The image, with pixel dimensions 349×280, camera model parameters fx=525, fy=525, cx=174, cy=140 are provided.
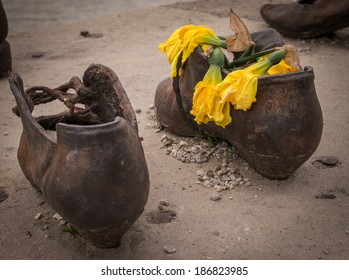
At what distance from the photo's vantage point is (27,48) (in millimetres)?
5219

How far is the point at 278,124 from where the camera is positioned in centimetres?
250

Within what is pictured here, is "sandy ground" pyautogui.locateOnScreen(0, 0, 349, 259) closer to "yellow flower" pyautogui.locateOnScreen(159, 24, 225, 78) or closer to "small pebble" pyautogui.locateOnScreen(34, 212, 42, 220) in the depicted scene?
"small pebble" pyautogui.locateOnScreen(34, 212, 42, 220)

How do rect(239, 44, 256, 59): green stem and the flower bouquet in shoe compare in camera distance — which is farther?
rect(239, 44, 256, 59): green stem

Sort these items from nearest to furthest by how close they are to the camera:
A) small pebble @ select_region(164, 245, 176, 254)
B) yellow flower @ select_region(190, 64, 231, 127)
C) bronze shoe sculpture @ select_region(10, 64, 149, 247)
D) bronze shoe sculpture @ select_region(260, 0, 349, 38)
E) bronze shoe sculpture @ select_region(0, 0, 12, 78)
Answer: bronze shoe sculpture @ select_region(10, 64, 149, 247)
small pebble @ select_region(164, 245, 176, 254)
yellow flower @ select_region(190, 64, 231, 127)
bronze shoe sculpture @ select_region(0, 0, 12, 78)
bronze shoe sculpture @ select_region(260, 0, 349, 38)

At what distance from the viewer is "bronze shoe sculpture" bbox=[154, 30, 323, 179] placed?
2.47m

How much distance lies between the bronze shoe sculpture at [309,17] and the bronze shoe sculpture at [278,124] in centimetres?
234

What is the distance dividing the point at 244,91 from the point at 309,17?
2.70 m

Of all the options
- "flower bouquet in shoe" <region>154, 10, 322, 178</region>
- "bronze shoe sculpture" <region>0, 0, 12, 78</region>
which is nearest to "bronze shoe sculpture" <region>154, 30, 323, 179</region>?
"flower bouquet in shoe" <region>154, 10, 322, 178</region>

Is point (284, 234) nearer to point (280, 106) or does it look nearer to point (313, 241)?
point (313, 241)

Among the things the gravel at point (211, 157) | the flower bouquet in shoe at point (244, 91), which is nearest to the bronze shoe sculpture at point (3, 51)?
the gravel at point (211, 157)

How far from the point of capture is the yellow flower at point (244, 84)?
8.09 ft

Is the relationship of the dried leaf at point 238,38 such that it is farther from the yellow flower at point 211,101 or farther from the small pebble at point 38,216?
the small pebble at point 38,216

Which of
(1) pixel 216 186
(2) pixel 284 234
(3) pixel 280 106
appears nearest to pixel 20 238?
(1) pixel 216 186

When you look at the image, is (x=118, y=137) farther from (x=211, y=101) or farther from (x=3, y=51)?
(x=3, y=51)
